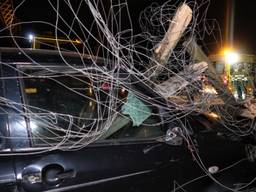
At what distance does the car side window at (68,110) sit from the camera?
2152 mm

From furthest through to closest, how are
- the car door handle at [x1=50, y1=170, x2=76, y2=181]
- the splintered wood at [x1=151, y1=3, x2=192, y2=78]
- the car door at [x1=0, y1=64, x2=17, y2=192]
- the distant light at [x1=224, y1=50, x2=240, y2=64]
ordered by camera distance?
the distant light at [x1=224, y1=50, x2=240, y2=64], the splintered wood at [x1=151, y1=3, x2=192, y2=78], the car door handle at [x1=50, y1=170, x2=76, y2=181], the car door at [x1=0, y1=64, x2=17, y2=192]

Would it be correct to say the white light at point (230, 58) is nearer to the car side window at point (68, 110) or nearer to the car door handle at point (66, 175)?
the car side window at point (68, 110)

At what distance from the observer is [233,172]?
286 cm

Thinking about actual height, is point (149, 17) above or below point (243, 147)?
above

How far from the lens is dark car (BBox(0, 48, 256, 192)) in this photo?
203cm

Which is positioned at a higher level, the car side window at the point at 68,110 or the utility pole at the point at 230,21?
the utility pole at the point at 230,21

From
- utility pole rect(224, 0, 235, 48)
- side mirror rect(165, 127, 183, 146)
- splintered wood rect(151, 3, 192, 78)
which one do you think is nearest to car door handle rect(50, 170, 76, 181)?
side mirror rect(165, 127, 183, 146)

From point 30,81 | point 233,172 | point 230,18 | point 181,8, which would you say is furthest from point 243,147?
point 230,18

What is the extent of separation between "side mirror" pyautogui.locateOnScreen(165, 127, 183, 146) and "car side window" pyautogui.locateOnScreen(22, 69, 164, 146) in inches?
2.2

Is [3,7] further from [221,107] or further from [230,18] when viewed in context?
[230,18]

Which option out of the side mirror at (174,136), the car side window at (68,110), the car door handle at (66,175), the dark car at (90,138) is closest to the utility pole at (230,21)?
the dark car at (90,138)

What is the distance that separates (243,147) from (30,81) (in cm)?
193

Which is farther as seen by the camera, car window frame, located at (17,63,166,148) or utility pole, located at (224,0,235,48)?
utility pole, located at (224,0,235,48)

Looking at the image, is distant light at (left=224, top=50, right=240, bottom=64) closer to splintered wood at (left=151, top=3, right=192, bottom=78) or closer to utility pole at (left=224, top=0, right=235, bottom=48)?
splintered wood at (left=151, top=3, right=192, bottom=78)
